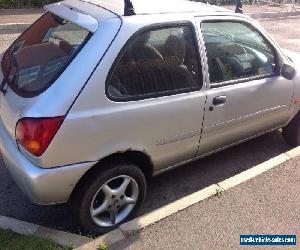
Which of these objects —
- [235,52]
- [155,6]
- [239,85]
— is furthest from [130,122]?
[235,52]

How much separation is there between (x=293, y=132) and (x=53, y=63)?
3072 mm

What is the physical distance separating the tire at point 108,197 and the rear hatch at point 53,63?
623 millimetres

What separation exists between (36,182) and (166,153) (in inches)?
44.6

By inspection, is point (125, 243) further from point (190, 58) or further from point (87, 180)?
point (190, 58)

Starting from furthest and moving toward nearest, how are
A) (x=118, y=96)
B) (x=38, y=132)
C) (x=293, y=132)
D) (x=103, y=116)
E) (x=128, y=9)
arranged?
(x=293, y=132), (x=128, y=9), (x=118, y=96), (x=103, y=116), (x=38, y=132)

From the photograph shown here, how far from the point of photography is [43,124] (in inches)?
103

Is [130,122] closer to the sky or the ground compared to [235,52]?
closer to the ground

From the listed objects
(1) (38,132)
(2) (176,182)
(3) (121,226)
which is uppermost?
(1) (38,132)

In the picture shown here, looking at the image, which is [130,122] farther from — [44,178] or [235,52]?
[235,52]

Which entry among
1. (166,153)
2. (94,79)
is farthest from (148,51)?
(166,153)

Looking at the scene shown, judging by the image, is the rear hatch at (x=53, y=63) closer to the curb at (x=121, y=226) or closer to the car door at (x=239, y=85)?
the curb at (x=121, y=226)

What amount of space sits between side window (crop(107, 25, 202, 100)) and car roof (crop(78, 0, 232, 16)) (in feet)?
0.62

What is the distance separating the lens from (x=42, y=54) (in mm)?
3092

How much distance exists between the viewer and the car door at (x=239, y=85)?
11.4 feet
